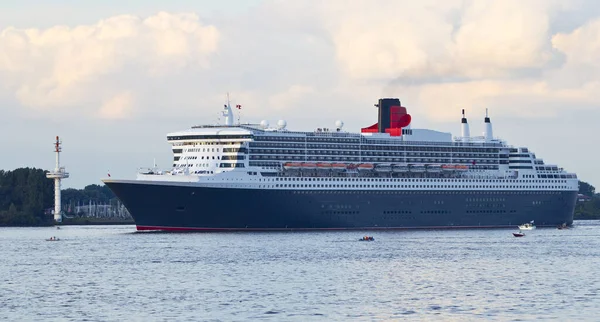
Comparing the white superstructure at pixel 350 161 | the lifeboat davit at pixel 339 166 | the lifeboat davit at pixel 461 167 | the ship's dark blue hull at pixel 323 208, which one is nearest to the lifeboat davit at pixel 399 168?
the white superstructure at pixel 350 161

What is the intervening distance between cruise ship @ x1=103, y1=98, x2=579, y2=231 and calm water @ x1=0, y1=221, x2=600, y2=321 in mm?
9689

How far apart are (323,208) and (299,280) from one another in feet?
188

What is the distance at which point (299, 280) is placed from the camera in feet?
226

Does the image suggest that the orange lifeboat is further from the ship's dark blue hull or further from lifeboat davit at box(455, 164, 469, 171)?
lifeboat davit at box(455, 164, 469, 171)

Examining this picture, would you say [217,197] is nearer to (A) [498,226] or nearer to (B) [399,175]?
(B) [399,175]

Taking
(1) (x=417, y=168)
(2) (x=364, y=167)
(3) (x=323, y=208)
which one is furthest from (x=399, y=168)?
(3) (x=323, y=208)

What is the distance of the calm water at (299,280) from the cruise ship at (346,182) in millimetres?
9689

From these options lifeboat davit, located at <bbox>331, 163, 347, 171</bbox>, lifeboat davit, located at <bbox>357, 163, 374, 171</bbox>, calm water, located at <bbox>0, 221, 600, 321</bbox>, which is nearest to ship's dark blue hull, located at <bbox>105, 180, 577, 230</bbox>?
lifeboat davit, located at <bbox>331, 163, 347, 171</bbox>

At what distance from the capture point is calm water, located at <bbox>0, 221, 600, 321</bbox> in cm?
5462

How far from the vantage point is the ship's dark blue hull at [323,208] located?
11888 centimetres

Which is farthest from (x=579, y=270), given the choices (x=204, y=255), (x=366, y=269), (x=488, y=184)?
(x=488, y=184)

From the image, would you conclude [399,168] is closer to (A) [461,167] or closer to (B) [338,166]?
(B) [338,166]

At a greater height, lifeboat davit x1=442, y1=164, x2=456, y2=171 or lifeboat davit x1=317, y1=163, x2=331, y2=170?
lifeboat davit x1=442, y1=164, x2=456, y2=171

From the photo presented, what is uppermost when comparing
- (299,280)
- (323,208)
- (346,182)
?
(346,182)
